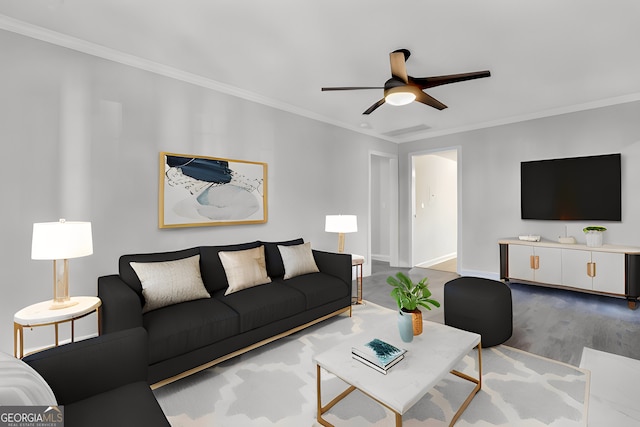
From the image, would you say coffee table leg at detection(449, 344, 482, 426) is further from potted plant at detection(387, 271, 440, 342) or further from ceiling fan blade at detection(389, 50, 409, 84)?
ceiling fan blade at detection(389, 50, 409, 84)

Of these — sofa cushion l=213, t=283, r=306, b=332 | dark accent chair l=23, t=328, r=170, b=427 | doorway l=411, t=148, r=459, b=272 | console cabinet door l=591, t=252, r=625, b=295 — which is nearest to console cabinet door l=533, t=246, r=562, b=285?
console cabinet door l=591, t=252, r=625, b=295

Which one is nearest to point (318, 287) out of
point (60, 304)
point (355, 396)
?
point (355, 396)

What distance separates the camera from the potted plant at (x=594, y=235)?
3889 millimetres

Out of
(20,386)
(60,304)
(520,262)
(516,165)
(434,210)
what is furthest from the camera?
(434,210)

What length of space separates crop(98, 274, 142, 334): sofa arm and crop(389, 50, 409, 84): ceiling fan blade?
8.35ft

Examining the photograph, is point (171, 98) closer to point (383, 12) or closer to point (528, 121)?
point (383, 12)

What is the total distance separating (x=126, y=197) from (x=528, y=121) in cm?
563

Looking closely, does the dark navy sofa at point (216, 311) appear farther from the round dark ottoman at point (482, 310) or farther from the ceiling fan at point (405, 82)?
the ceiling fan at point (405, 82)

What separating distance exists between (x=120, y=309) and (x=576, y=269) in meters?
5.20

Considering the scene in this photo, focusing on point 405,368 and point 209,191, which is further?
point 209,191

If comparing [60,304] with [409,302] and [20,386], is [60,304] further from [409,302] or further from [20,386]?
[409,302]

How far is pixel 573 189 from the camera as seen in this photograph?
4.26 metres

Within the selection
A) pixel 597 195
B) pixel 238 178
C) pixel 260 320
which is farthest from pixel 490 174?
pixel 260 320

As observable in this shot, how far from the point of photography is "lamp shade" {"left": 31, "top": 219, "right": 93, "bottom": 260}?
187 cm
